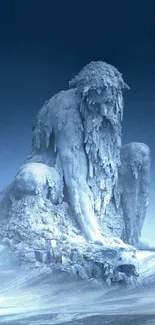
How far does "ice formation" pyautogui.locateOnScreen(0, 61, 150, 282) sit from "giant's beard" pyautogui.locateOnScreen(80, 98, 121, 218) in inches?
0.5

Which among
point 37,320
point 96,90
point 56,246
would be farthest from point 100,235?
point 37,320

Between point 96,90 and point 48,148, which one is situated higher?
point 96,90

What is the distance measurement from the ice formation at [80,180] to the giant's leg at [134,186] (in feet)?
0.04

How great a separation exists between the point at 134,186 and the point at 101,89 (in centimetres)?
154

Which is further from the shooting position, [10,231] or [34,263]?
[10,231]

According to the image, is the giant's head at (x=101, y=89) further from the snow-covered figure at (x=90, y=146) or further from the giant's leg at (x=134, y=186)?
the giant's leg at (x=134, y=186)

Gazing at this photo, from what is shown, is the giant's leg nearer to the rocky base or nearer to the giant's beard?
the giant's beard

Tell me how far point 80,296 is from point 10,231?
1.57m

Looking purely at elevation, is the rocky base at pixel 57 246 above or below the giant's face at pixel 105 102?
below

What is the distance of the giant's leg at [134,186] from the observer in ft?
23.3

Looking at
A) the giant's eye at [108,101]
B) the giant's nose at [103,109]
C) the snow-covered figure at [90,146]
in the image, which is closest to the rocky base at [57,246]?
the snow-covered figure at [90,146]

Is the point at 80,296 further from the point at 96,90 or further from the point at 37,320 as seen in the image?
the point at 96,90

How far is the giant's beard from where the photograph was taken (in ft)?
21.8

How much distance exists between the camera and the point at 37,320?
401 centimetres
